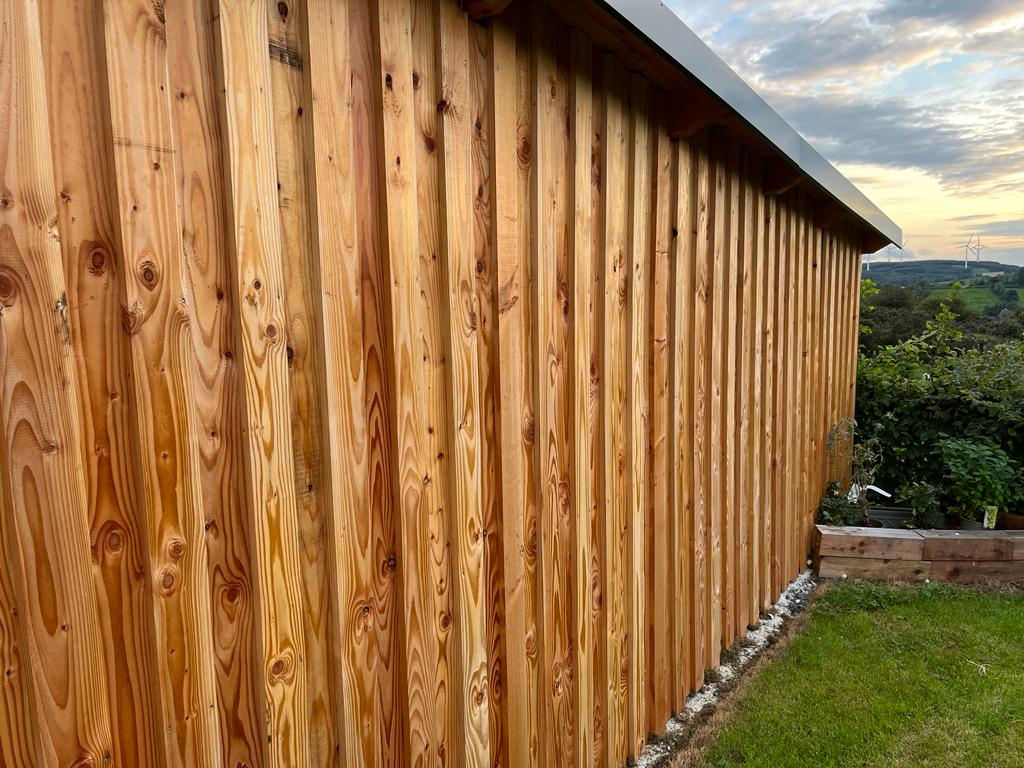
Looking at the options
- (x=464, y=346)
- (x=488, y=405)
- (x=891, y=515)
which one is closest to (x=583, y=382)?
(x=488, y=405)

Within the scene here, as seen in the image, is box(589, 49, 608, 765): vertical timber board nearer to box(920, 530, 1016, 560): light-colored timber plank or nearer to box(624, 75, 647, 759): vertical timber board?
box(624, 75, 647, 759): vertical timber board

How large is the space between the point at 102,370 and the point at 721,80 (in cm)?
240

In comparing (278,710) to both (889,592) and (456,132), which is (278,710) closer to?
(456,132)

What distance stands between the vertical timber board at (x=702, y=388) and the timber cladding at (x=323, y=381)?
0.41 meters

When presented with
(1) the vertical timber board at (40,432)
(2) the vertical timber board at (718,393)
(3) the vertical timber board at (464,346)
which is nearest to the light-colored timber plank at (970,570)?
(2) the vertical timber board at (718,393)

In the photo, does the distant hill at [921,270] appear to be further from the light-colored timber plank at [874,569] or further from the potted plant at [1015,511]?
the light-colored timber plank at [874,569]

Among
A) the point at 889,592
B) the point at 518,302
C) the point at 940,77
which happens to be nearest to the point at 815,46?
the point at 940,77

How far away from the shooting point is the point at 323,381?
51.4 inches

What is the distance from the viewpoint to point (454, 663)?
1719 mm

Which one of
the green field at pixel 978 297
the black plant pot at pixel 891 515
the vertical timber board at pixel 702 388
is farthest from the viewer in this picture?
the green field at pixel 978 297

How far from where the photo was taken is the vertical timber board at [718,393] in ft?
10.6

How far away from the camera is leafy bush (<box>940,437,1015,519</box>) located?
5.12m

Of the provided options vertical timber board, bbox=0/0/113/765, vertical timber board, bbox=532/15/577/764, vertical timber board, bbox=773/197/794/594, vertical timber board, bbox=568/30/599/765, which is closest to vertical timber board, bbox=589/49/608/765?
vertical timber board, bbox=568/30/599/765

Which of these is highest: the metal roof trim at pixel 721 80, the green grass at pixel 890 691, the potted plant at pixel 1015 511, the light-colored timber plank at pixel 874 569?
Answer: the metal roof trim at pixel 721 80
